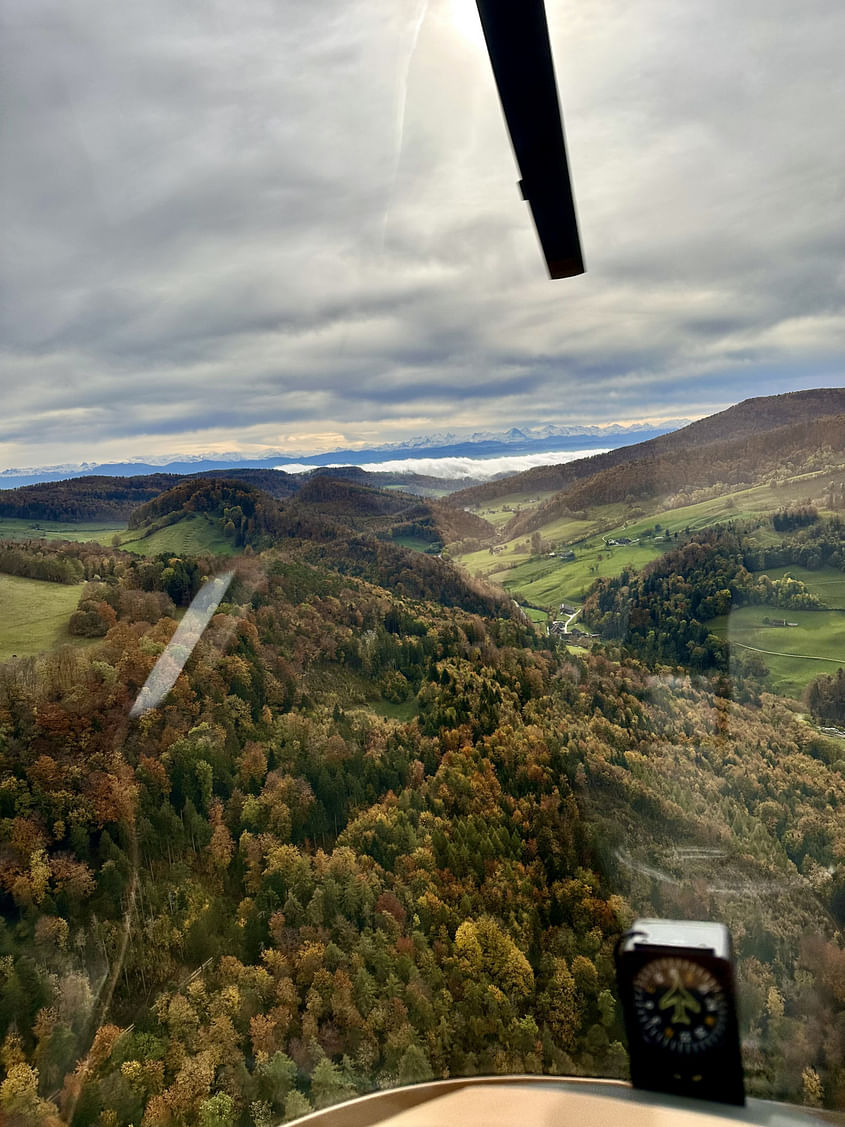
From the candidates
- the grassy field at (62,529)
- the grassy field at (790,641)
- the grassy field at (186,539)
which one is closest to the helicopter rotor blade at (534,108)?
the grassy field at (790,641)

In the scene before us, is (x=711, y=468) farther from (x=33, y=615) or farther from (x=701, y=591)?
(x=33, y=615)

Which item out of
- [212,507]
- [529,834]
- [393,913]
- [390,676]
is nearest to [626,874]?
[529,834]

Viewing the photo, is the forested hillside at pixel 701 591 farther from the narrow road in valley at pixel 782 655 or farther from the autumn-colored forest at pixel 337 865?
the autumn-colored forest at pixel 337 865

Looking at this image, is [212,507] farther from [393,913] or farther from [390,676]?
[393,913]

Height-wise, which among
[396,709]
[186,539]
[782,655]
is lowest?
[396,709]

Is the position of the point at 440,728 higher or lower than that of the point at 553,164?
lower

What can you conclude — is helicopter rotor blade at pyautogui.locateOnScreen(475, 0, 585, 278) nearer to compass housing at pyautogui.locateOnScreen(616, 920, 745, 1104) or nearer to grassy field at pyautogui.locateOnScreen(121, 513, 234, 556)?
compass housing at pyautogui.locateOnScreen(616, 920, 745, 1104)

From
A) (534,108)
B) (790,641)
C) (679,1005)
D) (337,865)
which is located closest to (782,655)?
(790,641)
